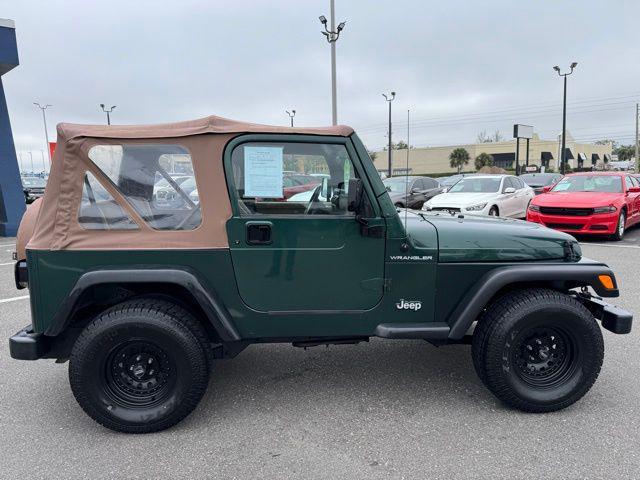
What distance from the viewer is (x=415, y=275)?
303 centimetres

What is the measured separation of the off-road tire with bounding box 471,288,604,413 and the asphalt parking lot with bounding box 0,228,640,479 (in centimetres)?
15

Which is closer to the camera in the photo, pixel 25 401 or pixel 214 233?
A: pixel 214 233

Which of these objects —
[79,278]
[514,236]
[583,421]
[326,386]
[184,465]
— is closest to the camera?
[184,465]

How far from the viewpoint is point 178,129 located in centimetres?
286

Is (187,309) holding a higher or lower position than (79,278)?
lower

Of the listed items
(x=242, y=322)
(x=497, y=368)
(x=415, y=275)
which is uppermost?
(x=415, y=275)

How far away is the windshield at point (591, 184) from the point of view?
10445 millimetres

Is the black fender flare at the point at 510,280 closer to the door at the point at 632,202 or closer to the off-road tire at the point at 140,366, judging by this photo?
the off-road tire at the point at 140,366

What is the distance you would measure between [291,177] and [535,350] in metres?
2.00

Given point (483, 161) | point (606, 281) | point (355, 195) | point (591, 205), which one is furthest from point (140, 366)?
point (483, 161)

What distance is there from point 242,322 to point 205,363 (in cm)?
34

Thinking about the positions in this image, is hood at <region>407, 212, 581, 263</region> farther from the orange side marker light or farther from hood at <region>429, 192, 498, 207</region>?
hood at <region>429, 192, 498, 207</region>

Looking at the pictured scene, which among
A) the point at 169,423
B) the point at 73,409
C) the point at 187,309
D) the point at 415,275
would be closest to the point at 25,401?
the point at 73,409

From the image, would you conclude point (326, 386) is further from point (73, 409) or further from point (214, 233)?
point (73, 409)
